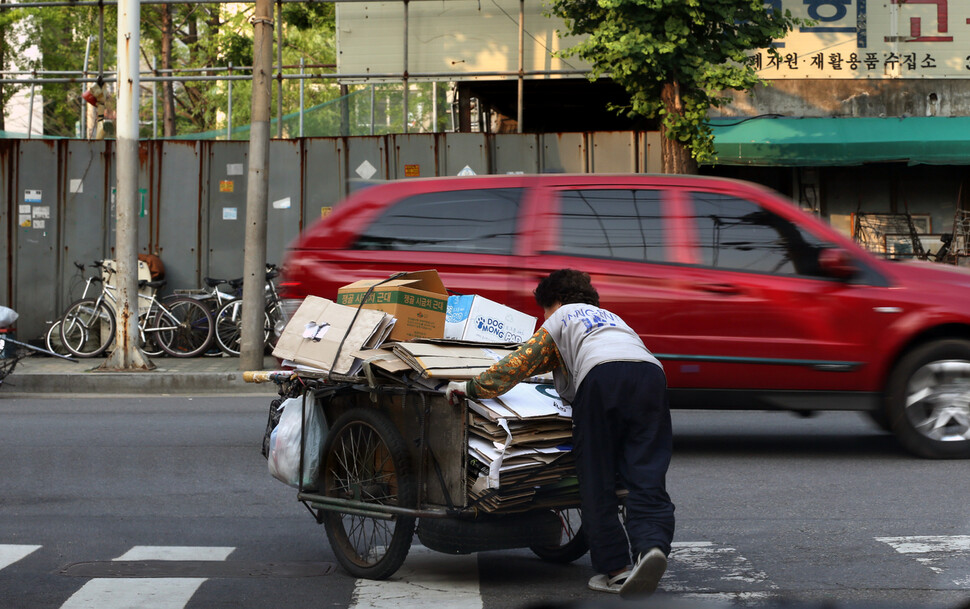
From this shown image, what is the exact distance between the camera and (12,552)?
18.2 ft

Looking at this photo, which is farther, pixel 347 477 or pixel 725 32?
pixel 725 32

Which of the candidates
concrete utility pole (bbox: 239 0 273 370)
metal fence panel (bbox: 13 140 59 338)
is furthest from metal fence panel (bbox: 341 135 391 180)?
metal fence panel (bbox: 13 140 59 338)

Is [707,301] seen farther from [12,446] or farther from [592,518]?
[12,446]

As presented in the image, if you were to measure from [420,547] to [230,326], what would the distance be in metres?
9.81

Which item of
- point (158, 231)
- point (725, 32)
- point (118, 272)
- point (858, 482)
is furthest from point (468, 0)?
point (858, 482)

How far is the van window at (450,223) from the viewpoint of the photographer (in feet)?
25.8

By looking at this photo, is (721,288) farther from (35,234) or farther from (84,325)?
(35,234)

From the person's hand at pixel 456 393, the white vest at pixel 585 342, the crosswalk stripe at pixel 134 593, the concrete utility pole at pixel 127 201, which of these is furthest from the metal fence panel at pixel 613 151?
the crosswalk stripe at pixel 134 593

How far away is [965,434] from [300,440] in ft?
15.3

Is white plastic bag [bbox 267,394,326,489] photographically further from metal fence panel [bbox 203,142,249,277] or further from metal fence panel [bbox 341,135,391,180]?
metal fence panel [bbox 203,142,249,277]

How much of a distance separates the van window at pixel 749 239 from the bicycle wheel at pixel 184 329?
8.74 meters

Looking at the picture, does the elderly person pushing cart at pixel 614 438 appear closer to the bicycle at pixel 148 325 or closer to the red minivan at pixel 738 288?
the red minivan at pixel 738 288

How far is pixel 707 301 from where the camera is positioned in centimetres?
755

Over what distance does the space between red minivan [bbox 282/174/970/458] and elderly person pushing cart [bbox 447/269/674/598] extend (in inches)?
118
